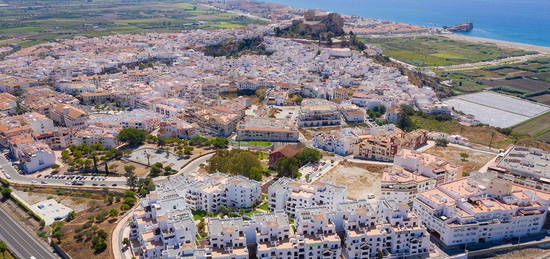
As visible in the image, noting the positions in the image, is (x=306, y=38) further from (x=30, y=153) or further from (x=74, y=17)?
(x=74, y=17)

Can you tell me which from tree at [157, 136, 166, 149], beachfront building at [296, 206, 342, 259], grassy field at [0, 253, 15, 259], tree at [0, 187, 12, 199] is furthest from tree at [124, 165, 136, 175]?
beachfront building at [296, 206, 342, 259]

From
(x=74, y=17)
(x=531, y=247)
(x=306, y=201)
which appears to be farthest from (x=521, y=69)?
(x=74, y=17)

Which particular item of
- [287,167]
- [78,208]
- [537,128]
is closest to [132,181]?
[78,208]

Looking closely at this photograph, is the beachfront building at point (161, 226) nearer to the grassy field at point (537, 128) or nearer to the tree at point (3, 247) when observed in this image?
the tree at point (3, 247)

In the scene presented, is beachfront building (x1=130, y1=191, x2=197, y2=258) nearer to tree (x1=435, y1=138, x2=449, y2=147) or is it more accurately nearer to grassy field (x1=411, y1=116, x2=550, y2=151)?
tree (x1=435, y1=138, x2=449, y2=147)

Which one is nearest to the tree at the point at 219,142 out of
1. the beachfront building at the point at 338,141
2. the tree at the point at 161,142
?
the tree at the point at 161,142

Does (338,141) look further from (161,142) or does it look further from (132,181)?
(132,181)
